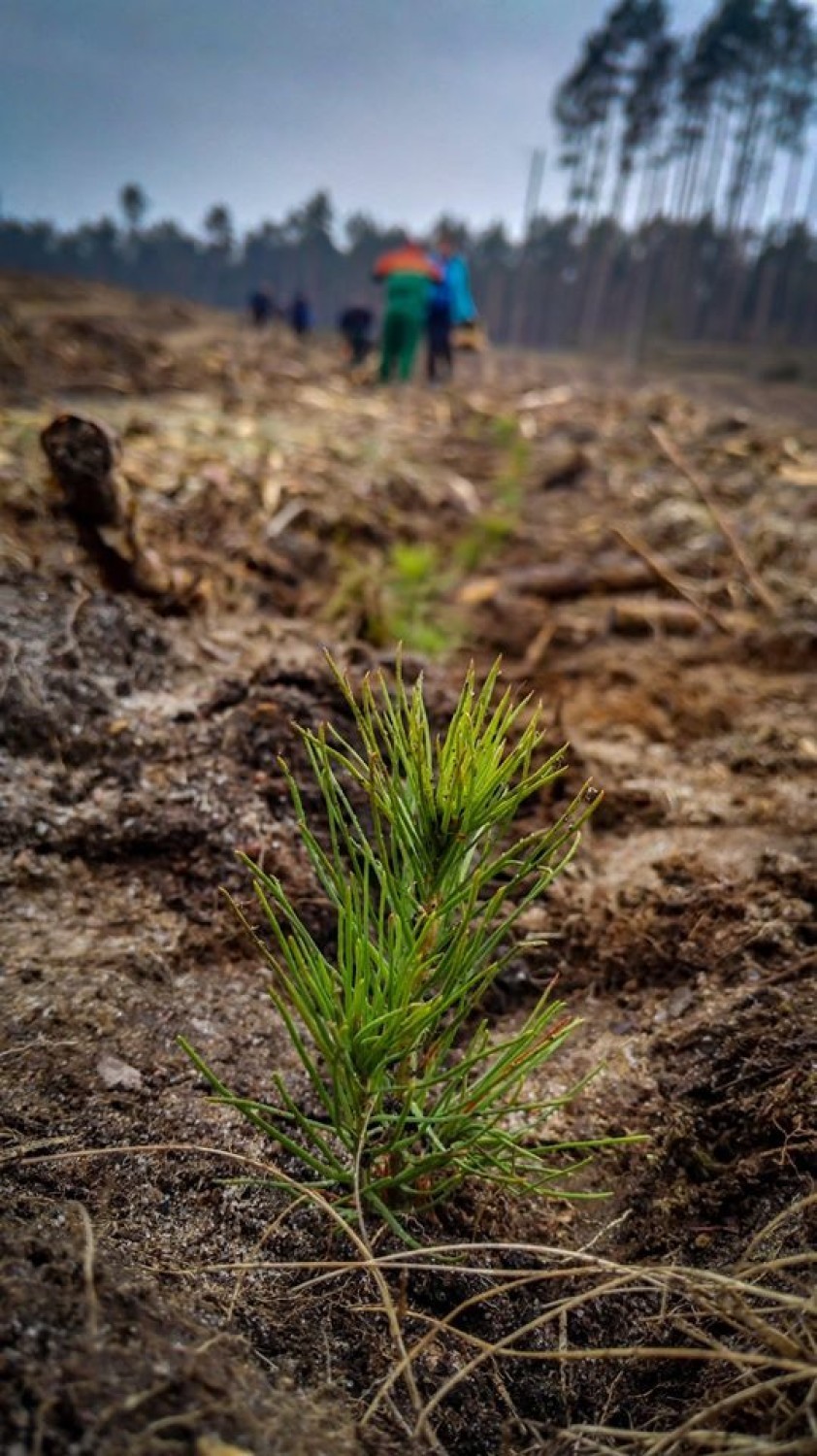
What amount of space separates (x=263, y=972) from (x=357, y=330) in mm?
16425

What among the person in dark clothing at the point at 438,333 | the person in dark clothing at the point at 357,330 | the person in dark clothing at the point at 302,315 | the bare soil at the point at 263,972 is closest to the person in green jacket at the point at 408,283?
the person in dark clothing at the point at 438,333

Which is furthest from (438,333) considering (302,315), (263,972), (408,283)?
(263,972)

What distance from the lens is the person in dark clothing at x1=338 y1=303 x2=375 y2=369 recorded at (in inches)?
628

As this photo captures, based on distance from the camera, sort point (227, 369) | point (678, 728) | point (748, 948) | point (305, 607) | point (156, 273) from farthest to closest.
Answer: point (156, 273), point (227, 369), point (305, 607), point (678, 728), point (748, 948)

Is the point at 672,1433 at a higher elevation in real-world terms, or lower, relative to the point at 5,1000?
higher

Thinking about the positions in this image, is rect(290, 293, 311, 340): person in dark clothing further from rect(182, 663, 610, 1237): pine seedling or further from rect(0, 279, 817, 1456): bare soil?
rect(182, 663, 610, 1237): pine seedling

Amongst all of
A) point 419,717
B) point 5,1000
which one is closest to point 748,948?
A: point 419,717

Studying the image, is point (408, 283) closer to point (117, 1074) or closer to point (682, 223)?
point (117, 1074)

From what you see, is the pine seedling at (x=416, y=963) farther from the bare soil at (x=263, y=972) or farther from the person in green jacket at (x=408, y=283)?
the person in green jacket at (x=408, y=283)

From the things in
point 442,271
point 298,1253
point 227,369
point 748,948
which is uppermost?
point 442,271

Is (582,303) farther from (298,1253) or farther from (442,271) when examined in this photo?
(298,1253)

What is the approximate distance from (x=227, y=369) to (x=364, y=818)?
10.9 m

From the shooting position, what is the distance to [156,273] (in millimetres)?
86312

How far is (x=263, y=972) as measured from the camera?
5.57 ft
